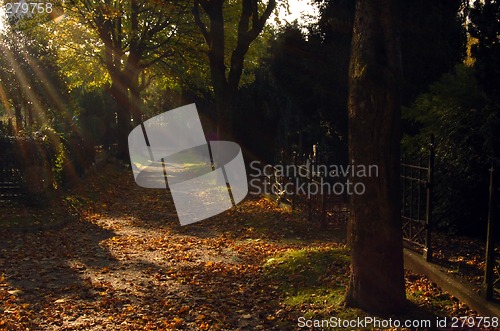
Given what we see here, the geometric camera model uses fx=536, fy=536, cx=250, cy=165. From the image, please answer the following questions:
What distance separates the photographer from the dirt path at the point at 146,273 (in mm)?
7094

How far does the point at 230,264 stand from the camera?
1030cm

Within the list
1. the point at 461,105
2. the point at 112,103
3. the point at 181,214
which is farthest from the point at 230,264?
the point at 112,103

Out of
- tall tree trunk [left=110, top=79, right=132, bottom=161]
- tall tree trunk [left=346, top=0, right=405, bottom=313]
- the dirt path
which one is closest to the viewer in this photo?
tall tree trunk [left=346, top=0, right=405, bottom=313]

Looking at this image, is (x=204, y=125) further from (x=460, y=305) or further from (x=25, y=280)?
(x=460, y=305)

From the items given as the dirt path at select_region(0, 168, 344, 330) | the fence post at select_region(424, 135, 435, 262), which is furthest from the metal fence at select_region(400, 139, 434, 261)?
the dirt path at select_region(0, 168, 344, 330)

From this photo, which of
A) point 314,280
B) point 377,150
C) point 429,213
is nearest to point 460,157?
point 429,213

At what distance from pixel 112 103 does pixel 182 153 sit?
9.80m

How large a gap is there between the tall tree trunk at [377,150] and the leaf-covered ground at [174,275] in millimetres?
453

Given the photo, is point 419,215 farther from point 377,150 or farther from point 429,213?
point 377,150

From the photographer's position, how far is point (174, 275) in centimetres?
936

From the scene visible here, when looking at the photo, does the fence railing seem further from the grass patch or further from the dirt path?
the dirt path

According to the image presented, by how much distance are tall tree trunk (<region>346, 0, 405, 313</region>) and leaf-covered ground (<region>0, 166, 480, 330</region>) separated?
45 cm

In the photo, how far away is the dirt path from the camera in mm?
7094

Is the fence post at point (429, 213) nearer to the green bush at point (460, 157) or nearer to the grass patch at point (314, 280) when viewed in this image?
the grass patch at point (314, 280)
